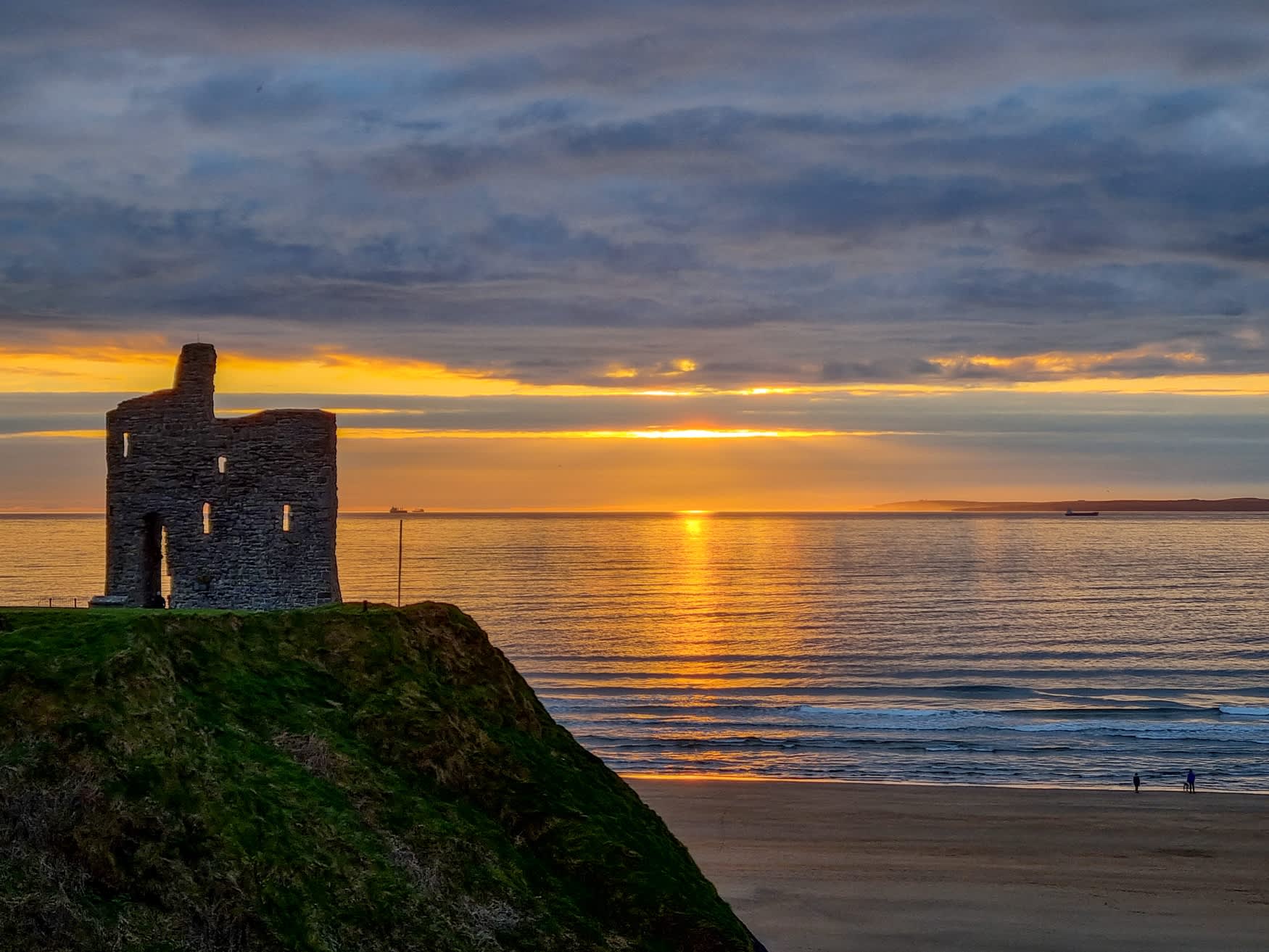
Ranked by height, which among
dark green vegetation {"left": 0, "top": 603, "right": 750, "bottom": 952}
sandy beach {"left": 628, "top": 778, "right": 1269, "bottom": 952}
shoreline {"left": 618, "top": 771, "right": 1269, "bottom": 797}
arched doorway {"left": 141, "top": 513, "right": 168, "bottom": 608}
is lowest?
shoreline {"left": 618, "top": 771, "right": 1269, "bottom": 797}

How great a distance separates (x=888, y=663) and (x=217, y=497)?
42660mm

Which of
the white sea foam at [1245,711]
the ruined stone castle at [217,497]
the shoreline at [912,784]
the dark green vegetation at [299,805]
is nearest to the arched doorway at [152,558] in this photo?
the ruined stone castle at [217,497]

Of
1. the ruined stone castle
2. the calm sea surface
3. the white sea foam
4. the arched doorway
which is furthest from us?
the white sea foam

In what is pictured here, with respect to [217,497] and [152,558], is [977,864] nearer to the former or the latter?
[217,497]

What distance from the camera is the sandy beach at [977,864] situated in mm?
23094

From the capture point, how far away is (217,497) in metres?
24.2

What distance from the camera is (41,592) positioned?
285 feet

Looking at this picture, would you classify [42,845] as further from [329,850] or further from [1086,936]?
[1086,936]

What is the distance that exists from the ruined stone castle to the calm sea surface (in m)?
18.1

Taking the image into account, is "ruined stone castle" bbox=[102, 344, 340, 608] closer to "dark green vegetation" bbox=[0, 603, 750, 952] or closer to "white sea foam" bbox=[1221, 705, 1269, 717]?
"dark green vegetation" bbox=[0, 603, 750, 952]

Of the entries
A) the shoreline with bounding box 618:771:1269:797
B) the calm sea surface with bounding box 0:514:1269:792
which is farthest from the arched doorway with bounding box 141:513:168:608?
the calm sea surface with bounding box 0:514:1269:792

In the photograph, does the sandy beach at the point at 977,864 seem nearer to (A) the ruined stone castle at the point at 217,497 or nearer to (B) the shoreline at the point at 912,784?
(B) the shoreline at the point at 912,784

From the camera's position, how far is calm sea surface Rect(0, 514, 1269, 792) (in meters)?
40.3

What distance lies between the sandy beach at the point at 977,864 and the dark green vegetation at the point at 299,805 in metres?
10.8
